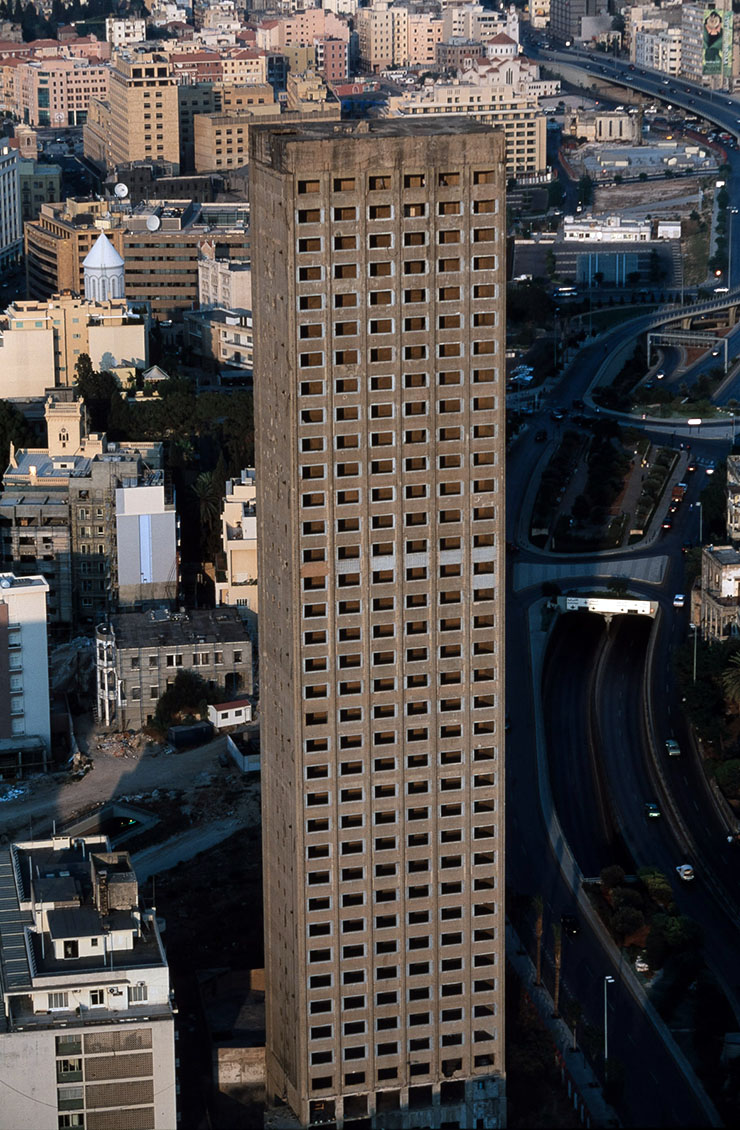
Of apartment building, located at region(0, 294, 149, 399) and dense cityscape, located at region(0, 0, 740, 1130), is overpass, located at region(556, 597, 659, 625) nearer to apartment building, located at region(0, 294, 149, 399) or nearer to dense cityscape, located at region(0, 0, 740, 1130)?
dense cityscape, located at region(0, 0, 740, 1130)

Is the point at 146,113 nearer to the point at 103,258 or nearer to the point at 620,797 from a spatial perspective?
the point at 103,258

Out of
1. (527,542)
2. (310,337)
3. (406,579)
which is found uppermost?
(310,337)

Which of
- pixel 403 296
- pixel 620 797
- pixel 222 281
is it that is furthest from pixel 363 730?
pixel 222 281

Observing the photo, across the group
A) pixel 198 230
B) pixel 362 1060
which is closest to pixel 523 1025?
pixel 362 1060

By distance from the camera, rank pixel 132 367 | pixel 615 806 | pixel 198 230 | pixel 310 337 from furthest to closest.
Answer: pixel 198 230, pixel 132 367, pixel 615 806, pixel 310 337

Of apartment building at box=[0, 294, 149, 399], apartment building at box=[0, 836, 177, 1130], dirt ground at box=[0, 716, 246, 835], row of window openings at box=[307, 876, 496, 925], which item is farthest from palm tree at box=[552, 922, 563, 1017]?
apartment building at box=[0, 294, 149, 399]

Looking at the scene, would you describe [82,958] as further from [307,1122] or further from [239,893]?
[239,893]

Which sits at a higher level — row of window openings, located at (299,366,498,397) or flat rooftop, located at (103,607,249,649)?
row of window openings, located at (299,366,498,397)
